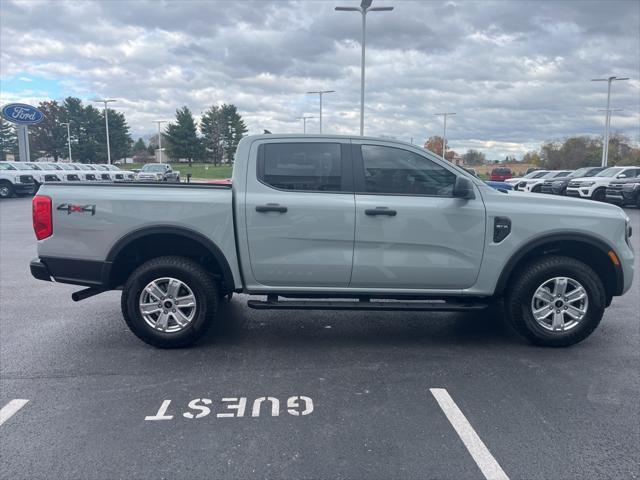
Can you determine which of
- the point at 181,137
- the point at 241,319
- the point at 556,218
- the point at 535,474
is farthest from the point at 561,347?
the point at 181,137

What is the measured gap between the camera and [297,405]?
3.66m

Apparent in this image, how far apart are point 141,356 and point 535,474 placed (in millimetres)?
3307

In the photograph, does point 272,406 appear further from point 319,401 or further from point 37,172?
point 37,172

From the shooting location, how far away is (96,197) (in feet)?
15.0

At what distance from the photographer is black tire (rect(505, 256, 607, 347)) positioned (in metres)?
4.69

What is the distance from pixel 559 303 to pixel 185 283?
3431mm

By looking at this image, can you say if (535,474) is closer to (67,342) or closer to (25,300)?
(67,342)

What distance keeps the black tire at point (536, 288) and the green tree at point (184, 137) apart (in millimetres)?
69976

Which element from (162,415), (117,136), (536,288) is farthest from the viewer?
(117,136)

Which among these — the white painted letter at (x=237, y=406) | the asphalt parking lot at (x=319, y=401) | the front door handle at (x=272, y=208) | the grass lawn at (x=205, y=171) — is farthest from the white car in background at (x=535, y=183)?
the white painted letter at (x=237, y=406)

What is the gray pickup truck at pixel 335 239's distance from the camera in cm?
457

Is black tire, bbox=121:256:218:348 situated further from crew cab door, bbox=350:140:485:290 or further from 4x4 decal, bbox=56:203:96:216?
crew cab door, bbox=350:140:485:290

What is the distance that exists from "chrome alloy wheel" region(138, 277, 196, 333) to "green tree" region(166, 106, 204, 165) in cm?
6915

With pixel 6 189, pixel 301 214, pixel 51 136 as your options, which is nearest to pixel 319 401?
pixel 301 214
